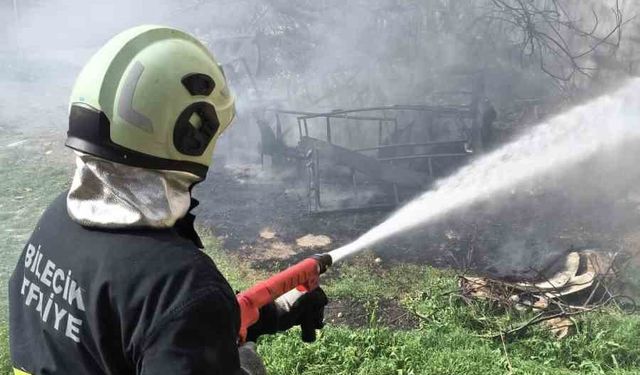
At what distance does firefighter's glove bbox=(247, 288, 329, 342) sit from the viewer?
96.0 inches

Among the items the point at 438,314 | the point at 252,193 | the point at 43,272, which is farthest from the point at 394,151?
the point at 43,272

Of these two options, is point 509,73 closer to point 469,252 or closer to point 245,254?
point 469,252

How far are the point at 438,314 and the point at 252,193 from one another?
12.4 ft

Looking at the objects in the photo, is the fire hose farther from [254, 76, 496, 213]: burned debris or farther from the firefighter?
[254, 76, 496, 213]: burned debris

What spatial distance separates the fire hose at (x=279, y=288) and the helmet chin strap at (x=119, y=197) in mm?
661

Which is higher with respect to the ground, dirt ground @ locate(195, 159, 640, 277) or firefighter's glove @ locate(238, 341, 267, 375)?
firefighter's glove @ locate(238, 341, 267, 375)

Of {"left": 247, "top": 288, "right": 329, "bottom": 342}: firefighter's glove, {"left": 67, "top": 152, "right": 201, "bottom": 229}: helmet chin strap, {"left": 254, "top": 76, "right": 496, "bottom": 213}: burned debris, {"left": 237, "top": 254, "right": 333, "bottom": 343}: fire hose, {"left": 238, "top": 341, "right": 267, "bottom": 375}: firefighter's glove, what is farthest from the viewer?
{"left": 254, "top": 76, "right": 496, "bottom": 213}: burned debris

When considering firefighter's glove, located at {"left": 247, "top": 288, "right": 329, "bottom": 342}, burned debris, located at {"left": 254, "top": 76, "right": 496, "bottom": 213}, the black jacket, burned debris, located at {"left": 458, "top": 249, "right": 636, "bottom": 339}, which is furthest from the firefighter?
burned debris, located at {"left": 254, "top": 76, "right": 496, "bottom": 213}

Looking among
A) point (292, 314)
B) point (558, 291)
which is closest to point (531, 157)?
point (558, 291)

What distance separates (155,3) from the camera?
1284 centimetres

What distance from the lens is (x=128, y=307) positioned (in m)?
1.39

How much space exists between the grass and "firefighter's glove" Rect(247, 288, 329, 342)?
1.40 metres

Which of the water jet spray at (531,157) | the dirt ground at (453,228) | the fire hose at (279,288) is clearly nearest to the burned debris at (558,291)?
the dirt ground at (453,228)

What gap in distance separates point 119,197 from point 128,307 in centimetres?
33
